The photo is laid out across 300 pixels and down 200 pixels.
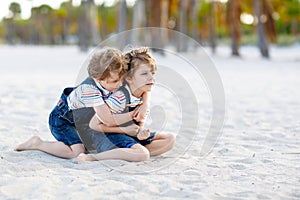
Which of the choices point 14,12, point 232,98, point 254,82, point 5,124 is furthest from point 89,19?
point 14,12

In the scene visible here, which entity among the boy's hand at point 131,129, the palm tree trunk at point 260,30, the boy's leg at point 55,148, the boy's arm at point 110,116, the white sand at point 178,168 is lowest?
the white sand at point 178,168

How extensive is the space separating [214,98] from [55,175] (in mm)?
4768

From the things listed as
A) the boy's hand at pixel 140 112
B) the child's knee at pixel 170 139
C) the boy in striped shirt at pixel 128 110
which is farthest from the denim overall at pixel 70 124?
the child's knee at pixel 170 139

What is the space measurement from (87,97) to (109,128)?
0.29 meters

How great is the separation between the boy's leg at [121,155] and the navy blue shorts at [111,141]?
6 centimetres

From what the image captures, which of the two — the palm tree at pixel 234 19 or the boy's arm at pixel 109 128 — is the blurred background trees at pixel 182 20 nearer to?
the palm tree at pixel 234 19

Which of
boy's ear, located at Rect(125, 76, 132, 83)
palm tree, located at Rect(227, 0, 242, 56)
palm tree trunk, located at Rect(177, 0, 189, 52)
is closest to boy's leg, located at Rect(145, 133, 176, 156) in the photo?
boy's ear, located at Rect(125, 76, 132, 83)

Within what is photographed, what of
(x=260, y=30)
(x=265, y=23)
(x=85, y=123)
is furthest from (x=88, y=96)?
(x=265, y=23)

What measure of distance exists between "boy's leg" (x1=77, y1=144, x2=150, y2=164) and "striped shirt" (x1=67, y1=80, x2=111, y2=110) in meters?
0.38

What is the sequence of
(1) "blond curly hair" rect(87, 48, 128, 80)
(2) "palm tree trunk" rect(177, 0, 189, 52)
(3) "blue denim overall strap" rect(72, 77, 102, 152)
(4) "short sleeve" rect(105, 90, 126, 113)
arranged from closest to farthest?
1. (1) "blond curly hair" rect(87, 48, 128, 80)
2. (4) "short sleeve" rect(105, 90, 126, 113)
3. (3) "blue denim overall strap" rect(72, 77, 102, 152)
4. (2) "palm tree trunk" rect(177, 0, 189, 52)

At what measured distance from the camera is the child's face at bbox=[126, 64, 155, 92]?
3.50 meters

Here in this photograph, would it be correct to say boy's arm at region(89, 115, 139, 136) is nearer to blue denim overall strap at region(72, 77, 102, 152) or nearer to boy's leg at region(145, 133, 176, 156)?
blue denim overall strap at region(72, 77, 102, 152)

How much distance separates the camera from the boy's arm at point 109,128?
352cm

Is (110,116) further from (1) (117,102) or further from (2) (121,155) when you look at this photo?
(2) (121,155)
